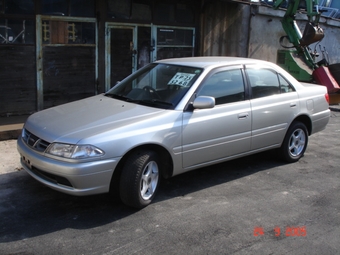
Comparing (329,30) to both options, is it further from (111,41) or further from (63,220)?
(63,220)

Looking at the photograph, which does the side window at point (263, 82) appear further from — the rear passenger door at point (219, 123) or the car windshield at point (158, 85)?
the car windshield at point (158, 85)

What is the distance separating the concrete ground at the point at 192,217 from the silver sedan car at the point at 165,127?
0.33 meters

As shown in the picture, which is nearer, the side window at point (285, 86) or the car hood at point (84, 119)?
the car hood at point (84, 119)

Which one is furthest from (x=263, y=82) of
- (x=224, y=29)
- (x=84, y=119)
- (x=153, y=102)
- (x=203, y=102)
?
(x=224, y=29)

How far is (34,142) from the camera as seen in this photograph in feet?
15.3

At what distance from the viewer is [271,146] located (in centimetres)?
617

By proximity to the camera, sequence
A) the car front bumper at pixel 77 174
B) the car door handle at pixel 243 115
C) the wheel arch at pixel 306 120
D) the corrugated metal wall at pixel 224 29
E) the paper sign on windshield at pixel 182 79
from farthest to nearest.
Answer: the corrugated metal wall at pixel 224 29, the wheel arch at pixel 306 120, the car door handle at pixel 243 115, the paper sign on windshield at pixel 182 79, the car front bumper at pixel 77 174

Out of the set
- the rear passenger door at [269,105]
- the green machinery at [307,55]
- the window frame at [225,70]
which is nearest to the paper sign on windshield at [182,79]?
the window frame at [225,70]

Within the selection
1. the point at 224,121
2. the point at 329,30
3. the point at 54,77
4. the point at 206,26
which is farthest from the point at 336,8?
the point at 224,121

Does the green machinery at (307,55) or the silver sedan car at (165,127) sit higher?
the green machinery at (307,55)

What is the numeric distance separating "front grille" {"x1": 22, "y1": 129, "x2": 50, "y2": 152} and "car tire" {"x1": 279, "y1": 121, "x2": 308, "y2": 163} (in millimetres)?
3573

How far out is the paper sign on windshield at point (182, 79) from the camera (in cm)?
536

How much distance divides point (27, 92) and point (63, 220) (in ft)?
16.1

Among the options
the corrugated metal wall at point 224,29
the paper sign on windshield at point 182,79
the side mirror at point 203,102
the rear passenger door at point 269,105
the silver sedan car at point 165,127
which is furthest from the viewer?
the corrugated metal wall at point 224,29
